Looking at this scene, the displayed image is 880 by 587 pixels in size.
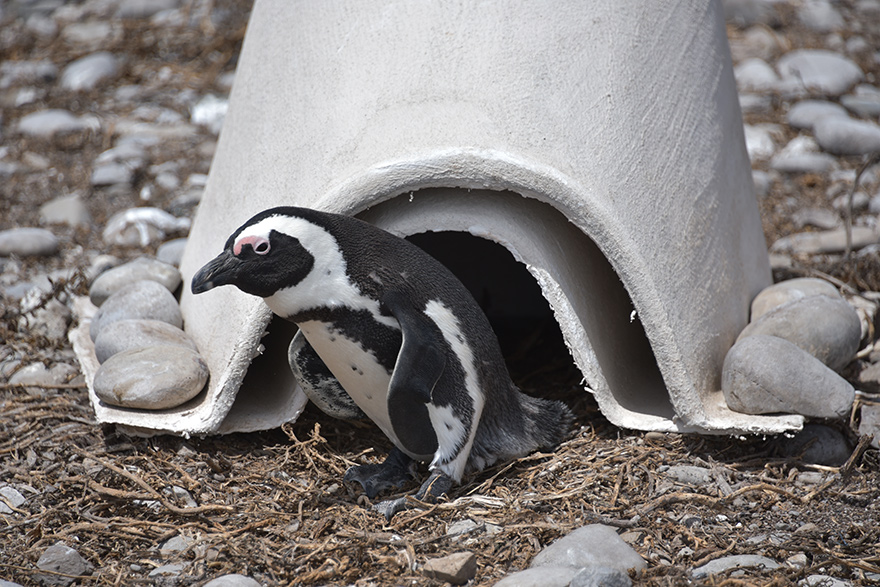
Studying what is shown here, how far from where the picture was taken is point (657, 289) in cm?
251

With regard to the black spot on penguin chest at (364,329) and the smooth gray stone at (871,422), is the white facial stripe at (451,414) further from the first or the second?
the smooth gray stone at (871,422)

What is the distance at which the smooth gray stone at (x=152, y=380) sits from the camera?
8.50ft

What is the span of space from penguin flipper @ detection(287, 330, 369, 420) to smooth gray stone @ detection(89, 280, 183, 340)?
617 mm

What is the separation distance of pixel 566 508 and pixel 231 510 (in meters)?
0.84

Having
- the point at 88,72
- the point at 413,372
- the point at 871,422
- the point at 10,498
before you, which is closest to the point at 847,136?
the point at 871,422

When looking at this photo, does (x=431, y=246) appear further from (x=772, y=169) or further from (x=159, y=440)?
(x=772, y=169)

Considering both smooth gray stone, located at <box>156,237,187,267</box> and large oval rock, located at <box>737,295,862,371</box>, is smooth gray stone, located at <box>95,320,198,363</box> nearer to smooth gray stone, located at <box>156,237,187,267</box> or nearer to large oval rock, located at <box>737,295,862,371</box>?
smooth gray stone, located at <box>156,237,187,267</box>

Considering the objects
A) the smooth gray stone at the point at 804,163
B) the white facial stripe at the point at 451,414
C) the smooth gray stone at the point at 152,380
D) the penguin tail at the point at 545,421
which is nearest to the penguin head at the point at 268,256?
the white facial stripe at the point at 451,414

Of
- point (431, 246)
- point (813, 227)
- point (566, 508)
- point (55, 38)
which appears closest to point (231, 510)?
point (566, 508)

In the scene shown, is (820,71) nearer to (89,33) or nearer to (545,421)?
(545,421)

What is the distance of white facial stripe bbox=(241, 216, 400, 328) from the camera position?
7.14 feet

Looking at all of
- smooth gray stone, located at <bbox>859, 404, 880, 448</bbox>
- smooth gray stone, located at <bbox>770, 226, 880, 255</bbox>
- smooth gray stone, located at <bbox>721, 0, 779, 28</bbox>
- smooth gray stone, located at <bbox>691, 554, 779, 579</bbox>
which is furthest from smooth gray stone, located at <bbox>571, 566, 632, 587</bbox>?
smooth gray stone, located at <bbox>721, 0, 779, 28</bbox>

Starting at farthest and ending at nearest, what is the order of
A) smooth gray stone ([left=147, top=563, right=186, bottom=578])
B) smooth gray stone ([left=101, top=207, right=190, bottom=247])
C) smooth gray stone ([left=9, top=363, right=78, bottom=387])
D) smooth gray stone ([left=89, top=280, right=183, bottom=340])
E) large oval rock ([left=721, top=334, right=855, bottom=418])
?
smooth gray stone ([left=101, top=207, right=190, bottom=247])
smooth gray stone ([left=9, top=363, right=78, bottom=387])
smooth gray stone ([left=89, top=280, right=183, bottom=340])
large oval rock ([left=721, top=334, right=855, bottom=418])
smooth gray stone ([left=147, top=563, right=186, bottom=578])

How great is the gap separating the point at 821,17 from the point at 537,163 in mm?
5398
